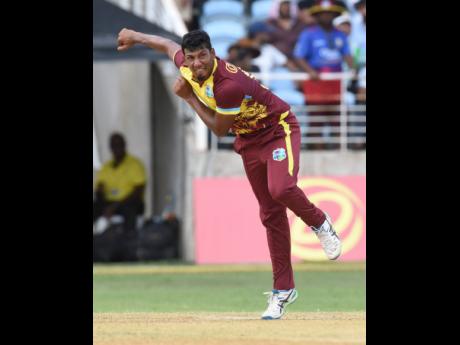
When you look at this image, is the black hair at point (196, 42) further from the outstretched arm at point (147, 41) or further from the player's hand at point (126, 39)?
the player's hand at point (126, 39)

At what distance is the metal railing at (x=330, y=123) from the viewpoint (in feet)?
59.4

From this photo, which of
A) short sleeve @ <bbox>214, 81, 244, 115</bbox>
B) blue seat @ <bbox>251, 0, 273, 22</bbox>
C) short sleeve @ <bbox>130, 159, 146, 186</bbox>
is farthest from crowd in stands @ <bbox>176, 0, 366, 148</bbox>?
short sleeve @ <bbox>214, 81, 244, 115</bbox>

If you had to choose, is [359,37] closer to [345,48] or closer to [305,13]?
[345,48]

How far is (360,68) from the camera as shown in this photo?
60.1 ft

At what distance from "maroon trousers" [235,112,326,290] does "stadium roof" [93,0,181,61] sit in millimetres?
6920

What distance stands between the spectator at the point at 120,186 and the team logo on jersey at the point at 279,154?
342 inches

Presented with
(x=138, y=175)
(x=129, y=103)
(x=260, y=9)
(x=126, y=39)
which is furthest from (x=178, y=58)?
(x=129, y=103)

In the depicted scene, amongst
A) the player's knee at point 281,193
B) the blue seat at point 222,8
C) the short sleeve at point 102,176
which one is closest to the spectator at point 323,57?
the blue seat at point 222,8

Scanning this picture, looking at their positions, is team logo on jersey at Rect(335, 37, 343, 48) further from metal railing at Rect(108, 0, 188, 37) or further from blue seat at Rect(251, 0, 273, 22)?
metal railing at Rect(108, 0, 188, 37)
